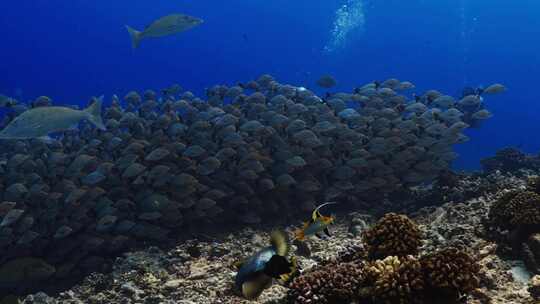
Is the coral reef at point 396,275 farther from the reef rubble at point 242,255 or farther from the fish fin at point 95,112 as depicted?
the fish fin at point 95,112

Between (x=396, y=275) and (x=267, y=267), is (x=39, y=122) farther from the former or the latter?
(x=396, y=275)

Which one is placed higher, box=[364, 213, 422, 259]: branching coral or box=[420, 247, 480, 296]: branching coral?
box=[364, 213, 422, 259]: branching coral

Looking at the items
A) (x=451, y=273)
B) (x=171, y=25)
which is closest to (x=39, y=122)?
(x=171, y=25)

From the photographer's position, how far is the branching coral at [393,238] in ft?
17.7

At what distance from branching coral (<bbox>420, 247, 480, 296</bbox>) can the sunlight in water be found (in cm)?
10054

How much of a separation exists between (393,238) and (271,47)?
100 m

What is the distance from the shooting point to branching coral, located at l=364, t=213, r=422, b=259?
17.7 ft

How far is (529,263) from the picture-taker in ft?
18.3

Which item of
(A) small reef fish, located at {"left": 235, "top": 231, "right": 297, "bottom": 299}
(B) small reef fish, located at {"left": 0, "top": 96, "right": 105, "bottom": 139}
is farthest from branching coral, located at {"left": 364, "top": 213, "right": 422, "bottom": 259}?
(B) small reef fish, located at {"left": 0, "top": 96, "right": 105, "bottom": 139}

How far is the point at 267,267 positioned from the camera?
3.94 meters

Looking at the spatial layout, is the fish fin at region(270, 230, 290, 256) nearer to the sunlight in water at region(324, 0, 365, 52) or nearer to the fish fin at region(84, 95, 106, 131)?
the fish fin at region(84, 95, 106, 131)

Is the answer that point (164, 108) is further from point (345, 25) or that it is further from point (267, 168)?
point (345, 25)

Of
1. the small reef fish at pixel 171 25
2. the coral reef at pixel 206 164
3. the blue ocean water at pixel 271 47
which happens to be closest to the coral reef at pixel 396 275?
the coral reef at pixel 206 164

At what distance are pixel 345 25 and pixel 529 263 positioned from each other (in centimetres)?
13140
